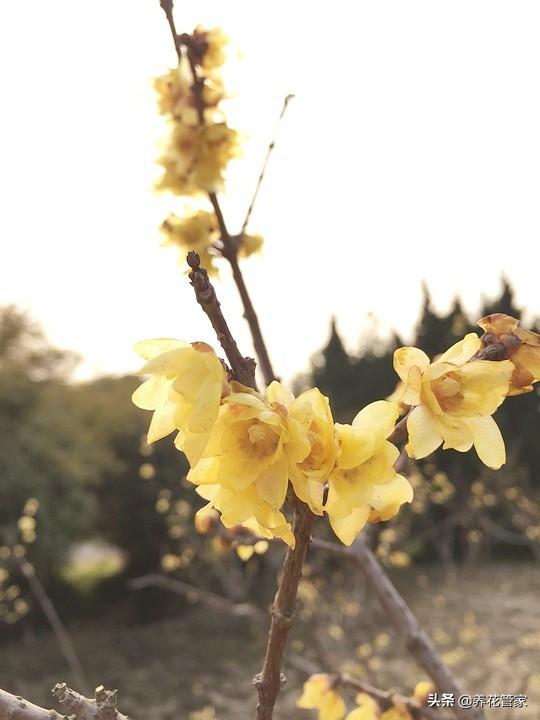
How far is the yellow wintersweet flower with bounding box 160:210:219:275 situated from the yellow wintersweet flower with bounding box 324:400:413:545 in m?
0.83

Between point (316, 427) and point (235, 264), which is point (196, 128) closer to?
point (235, 264)

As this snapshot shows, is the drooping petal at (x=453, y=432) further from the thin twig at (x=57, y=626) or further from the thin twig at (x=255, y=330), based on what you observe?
the thin twig at (x=57, y=626)

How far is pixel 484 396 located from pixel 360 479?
0.11 metres

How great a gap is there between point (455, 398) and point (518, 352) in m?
0.06

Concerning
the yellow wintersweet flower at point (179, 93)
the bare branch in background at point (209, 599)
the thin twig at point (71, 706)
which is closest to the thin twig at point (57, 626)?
the bare branch in background at point (209, 599)

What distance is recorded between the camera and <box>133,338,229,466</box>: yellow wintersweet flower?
16.8 inches

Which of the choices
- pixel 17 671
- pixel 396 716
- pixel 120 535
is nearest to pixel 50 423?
pixel 120 535

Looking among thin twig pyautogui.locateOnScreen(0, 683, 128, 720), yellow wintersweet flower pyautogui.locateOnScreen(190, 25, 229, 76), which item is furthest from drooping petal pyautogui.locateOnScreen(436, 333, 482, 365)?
yellow wintersweet flower pyautogui.locateOnScreen(190, 25, 229, 76)

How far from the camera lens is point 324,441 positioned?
46 cm

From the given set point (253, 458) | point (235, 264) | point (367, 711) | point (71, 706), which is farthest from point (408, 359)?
point (235, 264)

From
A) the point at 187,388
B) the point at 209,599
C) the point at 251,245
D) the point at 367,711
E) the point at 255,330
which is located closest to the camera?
the point at 187,388

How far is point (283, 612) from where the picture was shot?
1.64 feet

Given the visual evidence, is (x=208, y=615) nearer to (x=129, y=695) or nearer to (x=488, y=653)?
(x=129, y=695)

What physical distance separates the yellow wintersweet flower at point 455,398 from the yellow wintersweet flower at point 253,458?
0.31 ft
